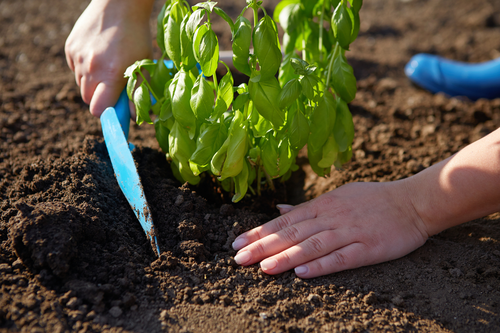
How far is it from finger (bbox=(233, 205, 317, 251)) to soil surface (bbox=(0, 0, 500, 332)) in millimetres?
51

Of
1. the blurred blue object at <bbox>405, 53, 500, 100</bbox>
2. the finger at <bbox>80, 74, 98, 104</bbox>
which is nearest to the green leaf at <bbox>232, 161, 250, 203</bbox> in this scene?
the finger at <bbox>80, 74, 98, 104</bbox>

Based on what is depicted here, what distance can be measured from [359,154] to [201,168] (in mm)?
990

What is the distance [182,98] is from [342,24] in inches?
22.1

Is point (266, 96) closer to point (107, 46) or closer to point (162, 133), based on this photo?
point (162, 133)

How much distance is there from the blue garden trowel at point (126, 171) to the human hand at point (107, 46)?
0.12 meters

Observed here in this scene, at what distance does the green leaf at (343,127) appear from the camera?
130cm

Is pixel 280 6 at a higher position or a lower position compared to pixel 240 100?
higher

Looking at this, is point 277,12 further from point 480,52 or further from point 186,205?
point 480,52

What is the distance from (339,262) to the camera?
1208 mm

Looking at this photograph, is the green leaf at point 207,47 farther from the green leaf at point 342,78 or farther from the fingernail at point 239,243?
the fingernail at point 239,243

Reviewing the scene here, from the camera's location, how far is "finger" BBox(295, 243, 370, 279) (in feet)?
3.90

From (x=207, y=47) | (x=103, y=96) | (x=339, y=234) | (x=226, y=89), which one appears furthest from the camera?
(x=103, y=96)

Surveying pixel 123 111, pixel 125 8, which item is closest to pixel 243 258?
pixel 123 111

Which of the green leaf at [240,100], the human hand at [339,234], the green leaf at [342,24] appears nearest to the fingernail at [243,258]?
the human hand at [339,234]
